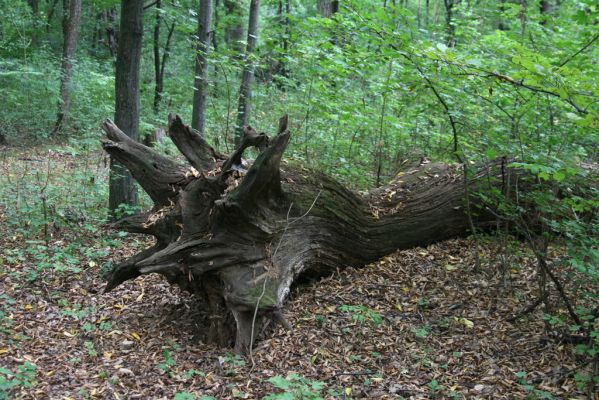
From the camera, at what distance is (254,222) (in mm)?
4910

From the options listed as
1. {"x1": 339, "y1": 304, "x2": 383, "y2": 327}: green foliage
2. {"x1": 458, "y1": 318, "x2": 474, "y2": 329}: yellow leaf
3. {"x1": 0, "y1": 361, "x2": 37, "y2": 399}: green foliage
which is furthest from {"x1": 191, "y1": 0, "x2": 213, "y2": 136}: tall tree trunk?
{"x1": 458, "y1": 318, "x2": 474, "y2": 329}: yellow leaf

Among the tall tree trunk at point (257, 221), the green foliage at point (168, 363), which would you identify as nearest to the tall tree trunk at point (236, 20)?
the tall tree trunk at point (257, 221)

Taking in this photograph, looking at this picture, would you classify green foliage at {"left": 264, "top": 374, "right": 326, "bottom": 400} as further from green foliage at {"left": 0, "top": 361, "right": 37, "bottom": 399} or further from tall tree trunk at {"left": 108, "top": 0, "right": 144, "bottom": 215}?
tall tree trunk at {"left": 108, "top": 0, "right": 144, "bottom": 215}

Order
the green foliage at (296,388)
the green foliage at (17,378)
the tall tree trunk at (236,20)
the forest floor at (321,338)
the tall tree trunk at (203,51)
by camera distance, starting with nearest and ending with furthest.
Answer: the green foliage at (296,388)
the green foliage at (17,378)
the forest floor at (321,338)
the tall tree trunk at (203,51)
the tall tree trunk at (236,20)

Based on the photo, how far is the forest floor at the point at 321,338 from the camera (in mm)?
4031

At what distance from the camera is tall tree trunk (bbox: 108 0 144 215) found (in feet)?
22.4

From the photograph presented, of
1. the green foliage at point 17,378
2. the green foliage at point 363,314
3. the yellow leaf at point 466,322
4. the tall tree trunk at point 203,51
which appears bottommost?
the green foliage at point 17,378

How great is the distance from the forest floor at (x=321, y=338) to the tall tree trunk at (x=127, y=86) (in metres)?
1.40

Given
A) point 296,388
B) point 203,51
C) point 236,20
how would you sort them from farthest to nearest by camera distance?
point 236,20 < point 203,51 < point 296,388

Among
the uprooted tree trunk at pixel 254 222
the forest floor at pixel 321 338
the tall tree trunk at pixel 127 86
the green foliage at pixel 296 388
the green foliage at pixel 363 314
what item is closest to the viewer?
the green foliage at pixel 296 388

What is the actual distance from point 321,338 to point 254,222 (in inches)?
→ 52.3

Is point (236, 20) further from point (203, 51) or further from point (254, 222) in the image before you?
point (254, 222)

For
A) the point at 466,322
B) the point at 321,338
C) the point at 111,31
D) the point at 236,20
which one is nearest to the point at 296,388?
the point at 321,338

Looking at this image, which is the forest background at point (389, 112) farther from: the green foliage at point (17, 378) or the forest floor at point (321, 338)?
the green foliage at point (17, 378)
